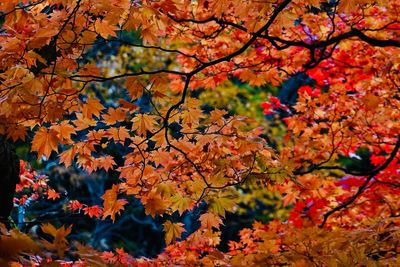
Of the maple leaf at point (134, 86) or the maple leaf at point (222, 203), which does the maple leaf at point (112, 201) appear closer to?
the maple leaf at point (222, 203)

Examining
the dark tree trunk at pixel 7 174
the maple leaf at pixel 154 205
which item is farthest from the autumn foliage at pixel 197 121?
the dark tree trunk at pixel 7 174

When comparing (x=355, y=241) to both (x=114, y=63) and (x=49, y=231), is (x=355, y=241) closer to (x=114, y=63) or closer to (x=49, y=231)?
(x=49, y=231)

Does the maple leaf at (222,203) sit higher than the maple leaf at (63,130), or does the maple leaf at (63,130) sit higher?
the maple leaf at (63,130)

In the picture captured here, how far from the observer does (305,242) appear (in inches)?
144

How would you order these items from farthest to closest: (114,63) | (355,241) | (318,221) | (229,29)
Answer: (114,63) < (318,221) < (229,29) < (355,241)

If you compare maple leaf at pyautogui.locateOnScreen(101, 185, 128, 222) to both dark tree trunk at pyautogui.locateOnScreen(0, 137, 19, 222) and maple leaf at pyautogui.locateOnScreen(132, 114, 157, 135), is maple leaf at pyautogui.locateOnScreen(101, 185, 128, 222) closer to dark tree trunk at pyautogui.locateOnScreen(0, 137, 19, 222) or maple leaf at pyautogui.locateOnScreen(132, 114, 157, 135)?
maple leaf at pyautogui.locateOnScreen(132, 114, 157, 135)

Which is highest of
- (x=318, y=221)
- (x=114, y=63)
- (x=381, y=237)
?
(x=114, y=63)

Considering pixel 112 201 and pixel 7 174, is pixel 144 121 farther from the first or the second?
pixel 7 174

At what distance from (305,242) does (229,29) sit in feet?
9.22

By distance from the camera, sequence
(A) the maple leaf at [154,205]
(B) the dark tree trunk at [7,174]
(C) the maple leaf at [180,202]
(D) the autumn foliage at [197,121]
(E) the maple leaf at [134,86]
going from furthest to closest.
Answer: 1. (C) the maple leaf at [180,202]
2. (A) the maple leaf at [154,205]
3. (B) the dark tree trunk at [7,174]
4. (E) the maple leaf at [134,86]
5. (D) the autumn foliage at [197,121]

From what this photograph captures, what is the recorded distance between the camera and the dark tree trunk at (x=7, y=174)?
3.44 metres

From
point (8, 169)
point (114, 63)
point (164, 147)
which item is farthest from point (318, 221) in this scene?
point (114, 63)

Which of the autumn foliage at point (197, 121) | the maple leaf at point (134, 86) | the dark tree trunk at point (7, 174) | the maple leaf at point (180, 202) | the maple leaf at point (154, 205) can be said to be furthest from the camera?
the maple leaf at point (180, 202)

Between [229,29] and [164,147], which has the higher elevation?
[229,29]
